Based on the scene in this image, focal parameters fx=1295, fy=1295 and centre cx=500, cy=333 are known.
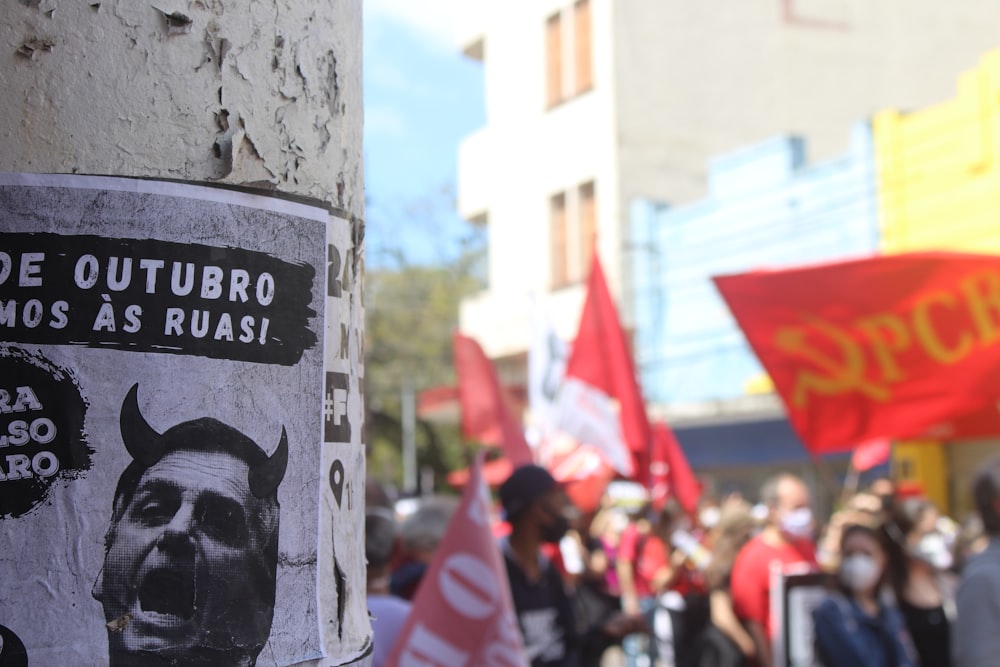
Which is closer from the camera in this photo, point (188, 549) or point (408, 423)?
point (188, 549)

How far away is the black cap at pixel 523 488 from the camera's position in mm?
5438

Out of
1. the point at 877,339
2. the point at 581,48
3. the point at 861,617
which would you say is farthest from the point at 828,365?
the point at 581,48

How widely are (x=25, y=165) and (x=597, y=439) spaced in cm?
790

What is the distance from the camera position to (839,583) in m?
6.50

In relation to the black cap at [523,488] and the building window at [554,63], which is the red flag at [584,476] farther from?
the building window at [554,63]

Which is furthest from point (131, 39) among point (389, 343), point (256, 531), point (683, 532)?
point (389, 343)

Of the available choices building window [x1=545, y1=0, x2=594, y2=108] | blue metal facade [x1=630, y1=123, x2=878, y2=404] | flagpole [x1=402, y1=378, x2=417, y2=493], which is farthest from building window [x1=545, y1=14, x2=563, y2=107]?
flagpole [x1=402, y1=378, x2=417, y2=493]

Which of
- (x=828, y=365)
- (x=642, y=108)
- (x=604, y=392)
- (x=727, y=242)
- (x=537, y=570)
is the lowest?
(x=537, y=570)

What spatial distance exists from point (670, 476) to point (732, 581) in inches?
170

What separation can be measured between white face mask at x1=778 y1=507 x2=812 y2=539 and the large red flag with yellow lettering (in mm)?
482

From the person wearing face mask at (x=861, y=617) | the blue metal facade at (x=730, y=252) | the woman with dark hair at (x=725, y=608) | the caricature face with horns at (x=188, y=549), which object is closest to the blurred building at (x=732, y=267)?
the blue metal facade at (x=730, y=252)

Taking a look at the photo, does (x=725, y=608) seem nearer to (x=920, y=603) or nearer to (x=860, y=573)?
(x=920, y=603)

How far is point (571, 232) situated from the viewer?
77.2 feet

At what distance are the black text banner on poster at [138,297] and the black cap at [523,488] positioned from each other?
161 inches
